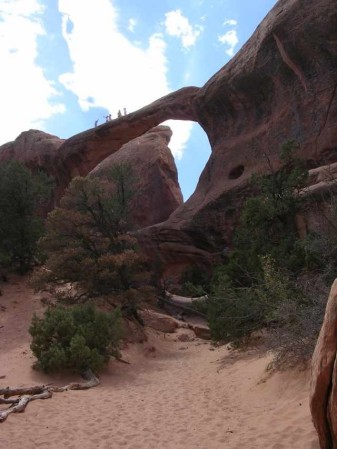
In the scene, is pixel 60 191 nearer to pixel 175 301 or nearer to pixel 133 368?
pixel 175 301

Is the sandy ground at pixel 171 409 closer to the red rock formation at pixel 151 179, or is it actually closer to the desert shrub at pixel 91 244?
the desert shrub at pixel 91 244

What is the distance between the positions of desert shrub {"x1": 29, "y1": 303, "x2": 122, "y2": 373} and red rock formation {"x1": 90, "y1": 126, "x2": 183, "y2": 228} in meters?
15.6

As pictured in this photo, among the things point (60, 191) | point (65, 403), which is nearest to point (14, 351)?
point (65, 403)

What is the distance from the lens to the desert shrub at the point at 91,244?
50.1 ft

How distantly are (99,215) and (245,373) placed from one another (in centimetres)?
936

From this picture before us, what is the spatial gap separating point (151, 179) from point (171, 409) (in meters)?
21.6

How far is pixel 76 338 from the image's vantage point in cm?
1063

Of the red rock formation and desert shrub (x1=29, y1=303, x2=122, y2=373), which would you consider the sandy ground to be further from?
the red rock formation

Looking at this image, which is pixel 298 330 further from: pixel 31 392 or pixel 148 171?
pixel 148 171

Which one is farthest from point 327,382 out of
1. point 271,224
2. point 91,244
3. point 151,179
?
point 151,179

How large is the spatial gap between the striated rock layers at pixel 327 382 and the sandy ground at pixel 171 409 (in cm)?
76

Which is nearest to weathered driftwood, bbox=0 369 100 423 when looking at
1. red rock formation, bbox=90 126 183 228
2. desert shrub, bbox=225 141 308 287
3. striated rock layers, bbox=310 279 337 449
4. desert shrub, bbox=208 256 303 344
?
desert shrub, bbox=208 256 303 344

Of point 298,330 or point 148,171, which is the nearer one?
point 298,330

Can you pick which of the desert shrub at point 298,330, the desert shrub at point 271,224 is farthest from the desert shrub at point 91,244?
the desert shrub at point 298,330
